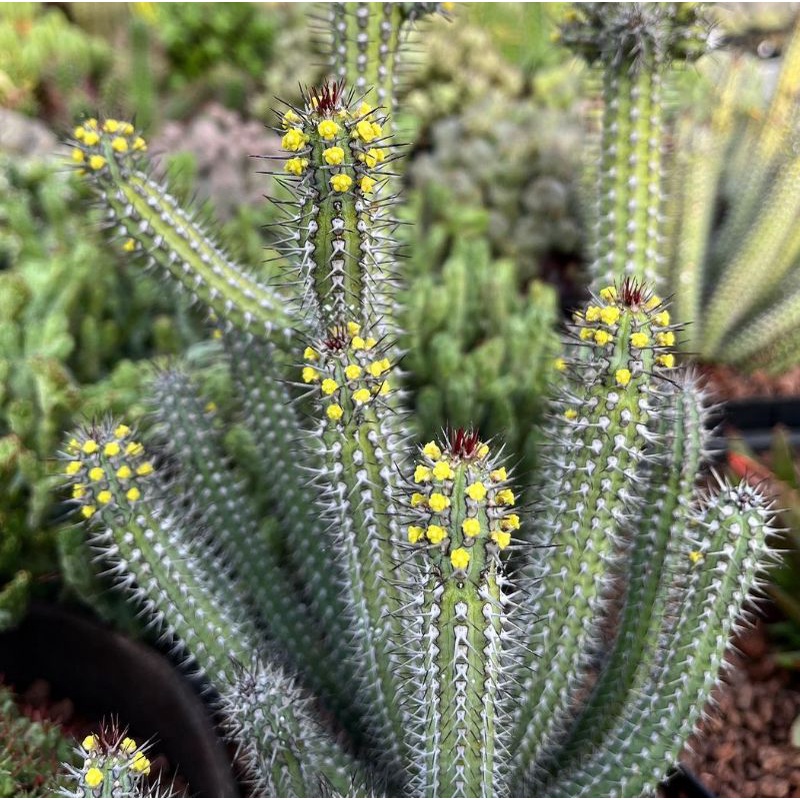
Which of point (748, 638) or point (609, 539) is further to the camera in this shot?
point (748, 638)

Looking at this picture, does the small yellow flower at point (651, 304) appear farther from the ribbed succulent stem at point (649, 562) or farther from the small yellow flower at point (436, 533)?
the small yellow flower at point (436, 533)

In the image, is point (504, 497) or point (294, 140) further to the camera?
point (294, 140)

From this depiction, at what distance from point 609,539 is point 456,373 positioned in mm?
937

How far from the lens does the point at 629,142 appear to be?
1858 millimetres

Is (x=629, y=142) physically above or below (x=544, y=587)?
above

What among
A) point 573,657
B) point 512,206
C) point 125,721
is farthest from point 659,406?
point 512,206

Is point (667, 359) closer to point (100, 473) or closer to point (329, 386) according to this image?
point (329, 386)

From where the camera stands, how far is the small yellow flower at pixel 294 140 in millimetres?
1223

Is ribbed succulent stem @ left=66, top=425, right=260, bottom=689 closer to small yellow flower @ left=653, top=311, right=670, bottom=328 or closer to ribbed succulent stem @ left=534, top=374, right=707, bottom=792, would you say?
ribbed succulent stem @ left=534, top=374, right=707, bottom=792

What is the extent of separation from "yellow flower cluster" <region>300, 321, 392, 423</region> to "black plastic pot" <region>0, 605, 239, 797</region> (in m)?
0.81

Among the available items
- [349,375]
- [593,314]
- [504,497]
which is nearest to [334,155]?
[349,375]

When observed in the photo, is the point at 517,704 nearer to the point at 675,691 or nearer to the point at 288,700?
the point at 675,691

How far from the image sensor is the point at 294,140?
4.01ft

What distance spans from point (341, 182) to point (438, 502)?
20.7 inches
